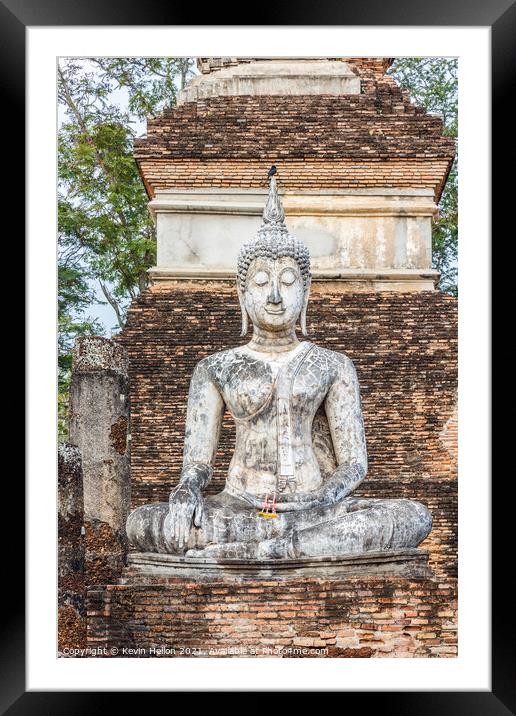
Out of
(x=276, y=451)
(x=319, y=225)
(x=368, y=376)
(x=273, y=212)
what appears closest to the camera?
(x=276, y=451)

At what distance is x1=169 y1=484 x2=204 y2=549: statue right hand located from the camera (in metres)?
9.98

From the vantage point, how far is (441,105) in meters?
16.9

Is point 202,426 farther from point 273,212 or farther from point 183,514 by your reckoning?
point 273,212

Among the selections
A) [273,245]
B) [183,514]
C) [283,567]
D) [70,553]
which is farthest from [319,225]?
[283,567]

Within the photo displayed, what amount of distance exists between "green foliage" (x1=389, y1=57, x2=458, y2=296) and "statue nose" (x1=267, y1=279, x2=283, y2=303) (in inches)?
233

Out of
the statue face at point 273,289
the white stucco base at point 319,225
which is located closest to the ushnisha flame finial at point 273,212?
the statue face at point 273,289

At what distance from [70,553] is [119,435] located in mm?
1502

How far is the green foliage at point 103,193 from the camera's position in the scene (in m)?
15.7

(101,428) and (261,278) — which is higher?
(261,278)

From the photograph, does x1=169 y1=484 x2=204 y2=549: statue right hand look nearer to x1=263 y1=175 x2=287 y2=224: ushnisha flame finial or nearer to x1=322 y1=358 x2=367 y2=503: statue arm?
x1=322 y1=358 x2=367 y2=503: statue arm

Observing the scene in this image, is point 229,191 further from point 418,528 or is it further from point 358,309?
point 418,528

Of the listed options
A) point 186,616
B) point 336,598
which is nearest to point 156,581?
point 186,616
